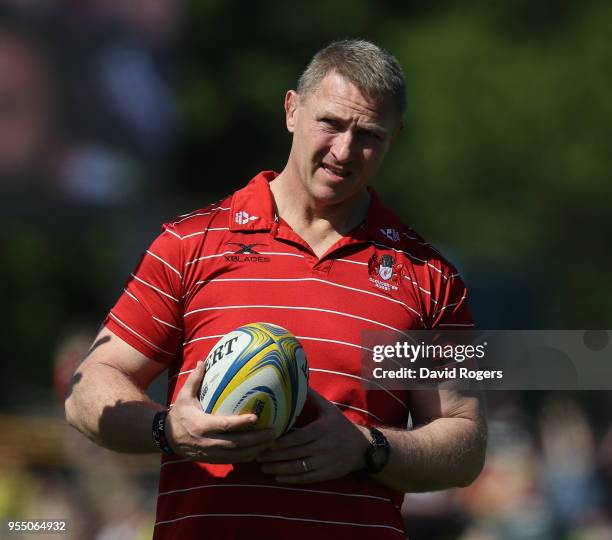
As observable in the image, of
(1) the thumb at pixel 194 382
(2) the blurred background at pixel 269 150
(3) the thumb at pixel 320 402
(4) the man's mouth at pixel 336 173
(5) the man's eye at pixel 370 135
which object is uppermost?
(2) the blurred background at pixel 269 150

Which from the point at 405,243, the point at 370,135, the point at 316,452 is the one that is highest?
the point at 370,135

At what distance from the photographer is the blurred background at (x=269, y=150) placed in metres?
10.4

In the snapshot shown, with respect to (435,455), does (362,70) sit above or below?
above

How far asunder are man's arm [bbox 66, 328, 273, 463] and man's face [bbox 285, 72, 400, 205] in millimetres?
798

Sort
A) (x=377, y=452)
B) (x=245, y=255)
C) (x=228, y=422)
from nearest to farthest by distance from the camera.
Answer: (x=228, y=422)
(x=377, y=452)
(x=245, y=255)

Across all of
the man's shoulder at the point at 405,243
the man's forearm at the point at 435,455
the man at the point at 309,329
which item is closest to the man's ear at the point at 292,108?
the man at the point at 309,329

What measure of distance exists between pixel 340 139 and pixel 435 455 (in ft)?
3.44

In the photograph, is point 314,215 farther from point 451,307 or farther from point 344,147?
point 451,307

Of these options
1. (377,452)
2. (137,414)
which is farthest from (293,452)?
(137,414)

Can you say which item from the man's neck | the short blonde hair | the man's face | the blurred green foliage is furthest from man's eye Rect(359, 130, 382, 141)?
the blurred green foliage

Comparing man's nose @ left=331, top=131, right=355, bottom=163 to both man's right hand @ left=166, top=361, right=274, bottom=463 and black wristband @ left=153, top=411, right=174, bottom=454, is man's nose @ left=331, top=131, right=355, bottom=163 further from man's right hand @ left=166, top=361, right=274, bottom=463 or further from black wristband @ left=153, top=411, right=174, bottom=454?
black wristband @ left=153, top=411, right=174, bottom=454

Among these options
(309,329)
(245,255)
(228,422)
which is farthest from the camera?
(245,255)

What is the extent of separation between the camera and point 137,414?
3740mm

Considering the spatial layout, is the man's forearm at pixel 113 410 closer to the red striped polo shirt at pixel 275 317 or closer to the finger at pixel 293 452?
the red striped polo shirt at pixel 275 317
